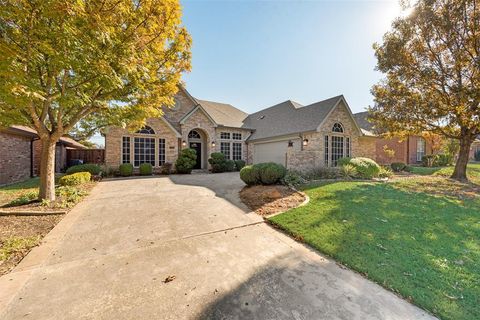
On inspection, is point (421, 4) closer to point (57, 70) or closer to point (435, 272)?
point (435, 272)

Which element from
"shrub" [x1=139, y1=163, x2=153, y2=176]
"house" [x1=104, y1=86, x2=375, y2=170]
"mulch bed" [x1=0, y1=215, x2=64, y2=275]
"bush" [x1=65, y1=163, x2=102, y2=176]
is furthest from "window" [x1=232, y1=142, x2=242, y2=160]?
"mulch bed" [x1=0, y1=215, x2=64, y2=275]

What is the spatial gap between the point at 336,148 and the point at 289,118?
178 inches

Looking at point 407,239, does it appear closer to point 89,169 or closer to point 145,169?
point 145,169

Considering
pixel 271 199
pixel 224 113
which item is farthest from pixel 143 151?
pixel 271 199

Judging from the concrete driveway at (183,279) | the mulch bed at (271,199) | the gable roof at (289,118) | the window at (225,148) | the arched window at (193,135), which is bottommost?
the concrete driveway at (183,279)

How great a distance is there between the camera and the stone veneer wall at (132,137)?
44.5ft

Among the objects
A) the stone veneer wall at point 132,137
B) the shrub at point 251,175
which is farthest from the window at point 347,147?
the stone veneer wall at point 132,137

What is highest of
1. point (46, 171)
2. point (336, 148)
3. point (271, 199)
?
point (336, 148)

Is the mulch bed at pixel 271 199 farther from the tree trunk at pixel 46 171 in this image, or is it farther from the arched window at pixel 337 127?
the arched window at pixel 337 127

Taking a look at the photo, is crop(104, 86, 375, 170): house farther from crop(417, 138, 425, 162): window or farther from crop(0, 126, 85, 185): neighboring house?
crop(417, 138, 425, 162): window

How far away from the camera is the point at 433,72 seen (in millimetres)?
10188

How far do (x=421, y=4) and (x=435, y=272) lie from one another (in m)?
13.1

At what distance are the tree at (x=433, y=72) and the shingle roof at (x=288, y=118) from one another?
3.29 metres

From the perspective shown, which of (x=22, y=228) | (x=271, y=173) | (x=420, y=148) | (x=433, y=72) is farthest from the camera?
(x=420, y=148)
